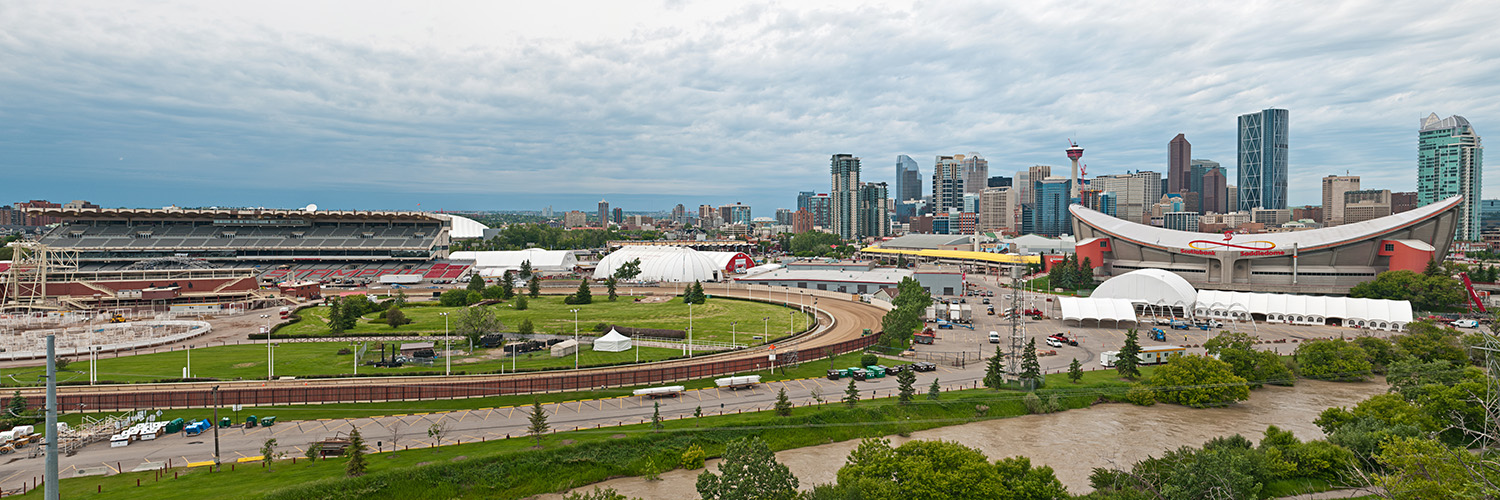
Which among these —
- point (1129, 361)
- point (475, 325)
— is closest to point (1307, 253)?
point (1129, 361)

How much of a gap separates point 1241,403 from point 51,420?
48.0m

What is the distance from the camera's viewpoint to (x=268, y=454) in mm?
27875

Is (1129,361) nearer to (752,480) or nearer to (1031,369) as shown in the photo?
(1031,369)

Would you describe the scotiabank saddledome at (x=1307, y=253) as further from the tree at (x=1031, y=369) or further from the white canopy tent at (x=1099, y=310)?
the tree at (x=1031, y=369)

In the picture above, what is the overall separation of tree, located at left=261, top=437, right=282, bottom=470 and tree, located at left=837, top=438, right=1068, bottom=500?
852 inches

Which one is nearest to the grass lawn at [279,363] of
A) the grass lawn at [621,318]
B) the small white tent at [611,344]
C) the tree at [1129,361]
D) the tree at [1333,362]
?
the small white tent at [611,344]

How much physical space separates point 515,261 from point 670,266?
30030mm

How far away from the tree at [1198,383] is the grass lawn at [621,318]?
25858 mm

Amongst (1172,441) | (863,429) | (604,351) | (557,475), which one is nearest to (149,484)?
(557,475)

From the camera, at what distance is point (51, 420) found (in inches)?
472

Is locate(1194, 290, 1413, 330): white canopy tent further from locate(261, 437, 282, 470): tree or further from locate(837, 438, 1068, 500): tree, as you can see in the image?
locate(261, 437, 282, 470): tree

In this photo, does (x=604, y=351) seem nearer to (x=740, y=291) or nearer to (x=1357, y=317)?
(x=740, y=291)

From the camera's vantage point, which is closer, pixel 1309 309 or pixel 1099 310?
pixel 1099 310

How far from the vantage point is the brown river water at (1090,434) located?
30.1 m
